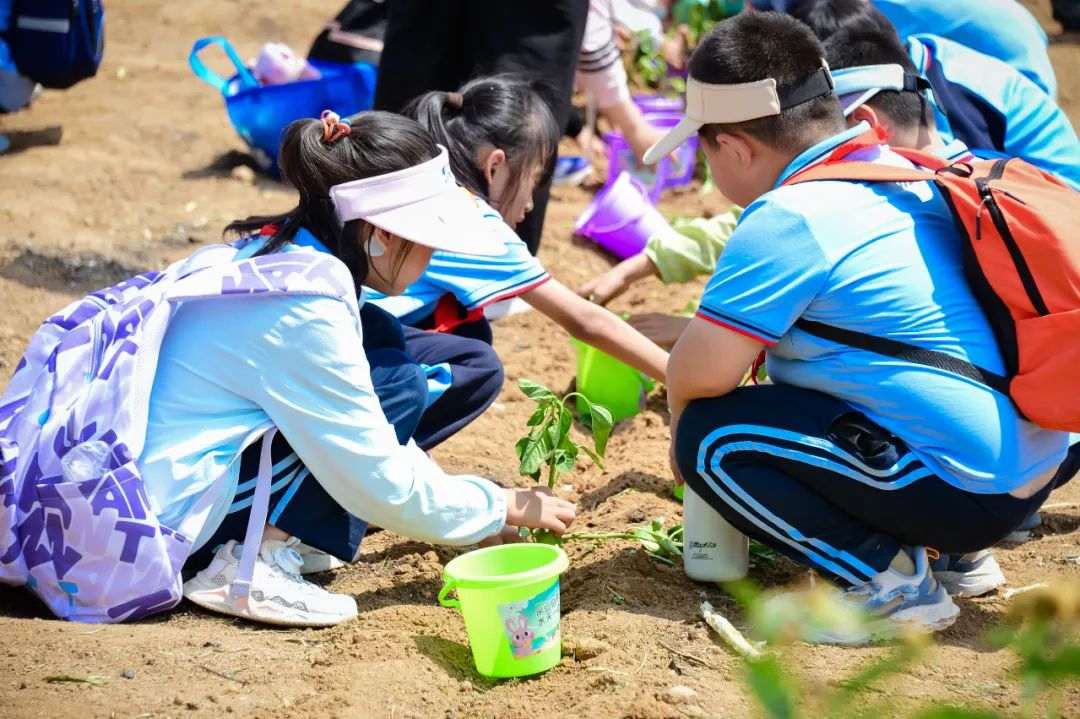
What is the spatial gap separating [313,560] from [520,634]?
0.70 metres

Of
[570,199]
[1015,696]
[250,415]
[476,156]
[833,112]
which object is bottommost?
[570,199]

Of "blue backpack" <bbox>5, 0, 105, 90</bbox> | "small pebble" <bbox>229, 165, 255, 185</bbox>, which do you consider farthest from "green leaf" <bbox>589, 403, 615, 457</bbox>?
"blue backpack" <bbox>5, 0, 105, 90</bbox>

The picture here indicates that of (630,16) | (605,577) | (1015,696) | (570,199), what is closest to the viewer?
(1015,696)

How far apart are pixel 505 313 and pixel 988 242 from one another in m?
2.35

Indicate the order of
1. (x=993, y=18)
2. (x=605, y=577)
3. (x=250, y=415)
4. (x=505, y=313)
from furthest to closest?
1. (x=505, y=313)
2. (x=993, y=18)
3. (x=605, y=577)
4. (x=250, y=415)

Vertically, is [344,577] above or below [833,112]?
below

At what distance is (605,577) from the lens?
8.35 feet

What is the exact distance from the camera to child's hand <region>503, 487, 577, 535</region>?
8.02 feet

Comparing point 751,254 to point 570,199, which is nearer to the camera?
point 751,254

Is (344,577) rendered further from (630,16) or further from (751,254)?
(630,16)

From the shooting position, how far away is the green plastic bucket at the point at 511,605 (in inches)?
79.6

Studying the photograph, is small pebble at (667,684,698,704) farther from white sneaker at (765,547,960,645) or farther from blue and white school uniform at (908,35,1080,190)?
blue and white school uniform at (908,35,1080,190)

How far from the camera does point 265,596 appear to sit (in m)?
2.29

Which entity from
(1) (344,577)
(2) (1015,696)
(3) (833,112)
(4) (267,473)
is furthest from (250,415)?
(2) (1015,696)
